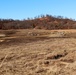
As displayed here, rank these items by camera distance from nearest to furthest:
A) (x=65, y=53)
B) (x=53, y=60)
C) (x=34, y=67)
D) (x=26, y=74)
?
(x=26, y=74) < (x=34, y=67) < (x=53, y=60) < (x=65, y=53)

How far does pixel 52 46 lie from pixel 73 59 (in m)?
1.61

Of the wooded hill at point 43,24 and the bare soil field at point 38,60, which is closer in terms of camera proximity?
the bare soil field at point 38,60

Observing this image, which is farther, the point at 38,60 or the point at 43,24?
the point at 43,24

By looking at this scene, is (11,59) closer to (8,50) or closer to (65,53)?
(8,50)

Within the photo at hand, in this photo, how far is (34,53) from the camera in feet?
25.1

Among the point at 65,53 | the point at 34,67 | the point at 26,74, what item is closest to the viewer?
the point at 26,74

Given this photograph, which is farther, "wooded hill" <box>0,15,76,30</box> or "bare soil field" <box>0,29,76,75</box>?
"wooded hill" <box>0,15,76,30</box>

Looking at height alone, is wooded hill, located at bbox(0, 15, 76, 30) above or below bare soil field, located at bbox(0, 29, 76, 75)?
above

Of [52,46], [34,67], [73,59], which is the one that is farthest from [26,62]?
[52,46]

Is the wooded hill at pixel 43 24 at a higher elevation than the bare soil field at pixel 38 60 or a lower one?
higher

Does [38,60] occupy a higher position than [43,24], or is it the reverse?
[43,24]

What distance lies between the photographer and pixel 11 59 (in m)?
7.27

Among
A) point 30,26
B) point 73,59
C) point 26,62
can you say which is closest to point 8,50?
point 26,62

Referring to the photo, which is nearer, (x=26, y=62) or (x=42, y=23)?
(x=26, y=62)
